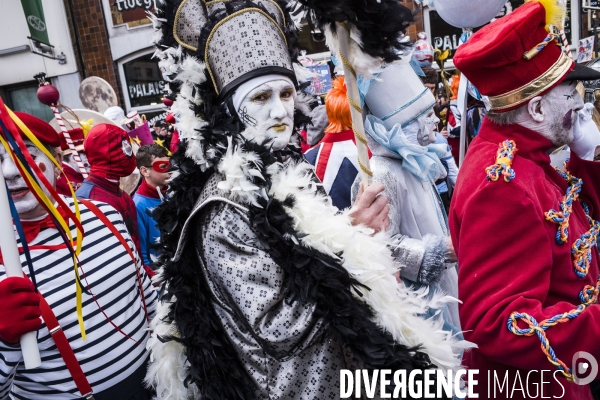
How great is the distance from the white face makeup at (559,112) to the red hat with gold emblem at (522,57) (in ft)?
0.18

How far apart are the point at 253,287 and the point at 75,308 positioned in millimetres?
895

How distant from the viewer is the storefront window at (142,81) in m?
12.4

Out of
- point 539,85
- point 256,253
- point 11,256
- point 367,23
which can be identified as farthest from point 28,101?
point 539,85

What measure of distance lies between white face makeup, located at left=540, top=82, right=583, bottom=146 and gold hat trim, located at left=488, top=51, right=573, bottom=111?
0.22ft

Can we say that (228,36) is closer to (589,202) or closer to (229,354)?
(229,354)

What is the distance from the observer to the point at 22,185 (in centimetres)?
188

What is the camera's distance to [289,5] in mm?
1872

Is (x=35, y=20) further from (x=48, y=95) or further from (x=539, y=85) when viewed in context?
(x=539, y=85)

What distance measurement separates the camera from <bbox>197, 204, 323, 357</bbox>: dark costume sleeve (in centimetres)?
149

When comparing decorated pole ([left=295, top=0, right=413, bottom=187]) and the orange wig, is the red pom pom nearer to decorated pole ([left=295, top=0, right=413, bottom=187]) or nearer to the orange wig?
the orange wig

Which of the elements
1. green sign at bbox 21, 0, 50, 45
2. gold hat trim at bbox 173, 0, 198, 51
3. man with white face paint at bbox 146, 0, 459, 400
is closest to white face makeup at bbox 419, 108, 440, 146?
man with white face paint at bbox 146, 0, 459, 400

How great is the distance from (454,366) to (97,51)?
12744mm

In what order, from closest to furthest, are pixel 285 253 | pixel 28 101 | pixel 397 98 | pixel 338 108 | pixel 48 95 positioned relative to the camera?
pixel 285 253 < pixel 397 98 < pixel 338 108 < pixel 48 95 < pixel 28 101

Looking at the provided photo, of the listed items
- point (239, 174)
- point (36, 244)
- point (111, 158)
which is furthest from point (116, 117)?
point (239, 174)
